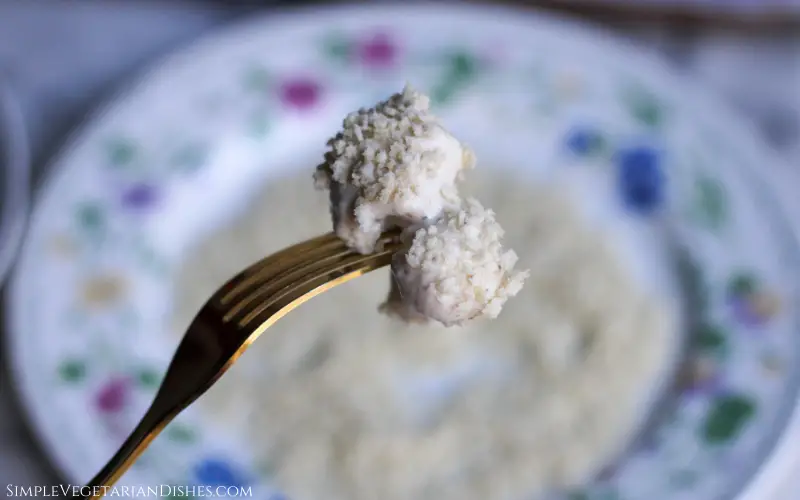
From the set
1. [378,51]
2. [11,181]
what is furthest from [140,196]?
[378,51]

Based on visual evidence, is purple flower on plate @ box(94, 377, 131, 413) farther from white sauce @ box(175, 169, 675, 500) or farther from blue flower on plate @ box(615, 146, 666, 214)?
blue flower on plate @ box(615, 146, 666, 214)

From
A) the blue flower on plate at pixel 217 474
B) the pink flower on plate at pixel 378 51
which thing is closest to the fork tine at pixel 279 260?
the blue flower on plate at pixel 217 474

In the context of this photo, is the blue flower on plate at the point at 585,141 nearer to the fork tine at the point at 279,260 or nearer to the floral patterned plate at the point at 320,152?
the floral patterned plate at the point at 320,152

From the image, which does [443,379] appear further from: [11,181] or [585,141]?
[11,181]

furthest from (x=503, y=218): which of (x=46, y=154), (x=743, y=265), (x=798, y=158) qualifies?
(x=46, y=154)

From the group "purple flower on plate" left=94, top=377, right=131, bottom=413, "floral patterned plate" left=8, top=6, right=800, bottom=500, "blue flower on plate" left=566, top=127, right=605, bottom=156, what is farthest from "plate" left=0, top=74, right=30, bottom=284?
"blue flower on plate" left=566, top=127, right=605, bottom=156

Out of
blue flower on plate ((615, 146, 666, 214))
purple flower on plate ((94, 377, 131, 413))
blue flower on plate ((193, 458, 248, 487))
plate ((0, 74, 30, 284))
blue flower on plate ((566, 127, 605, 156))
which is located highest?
blue flower on plate ((566, 127, 605, 156))
